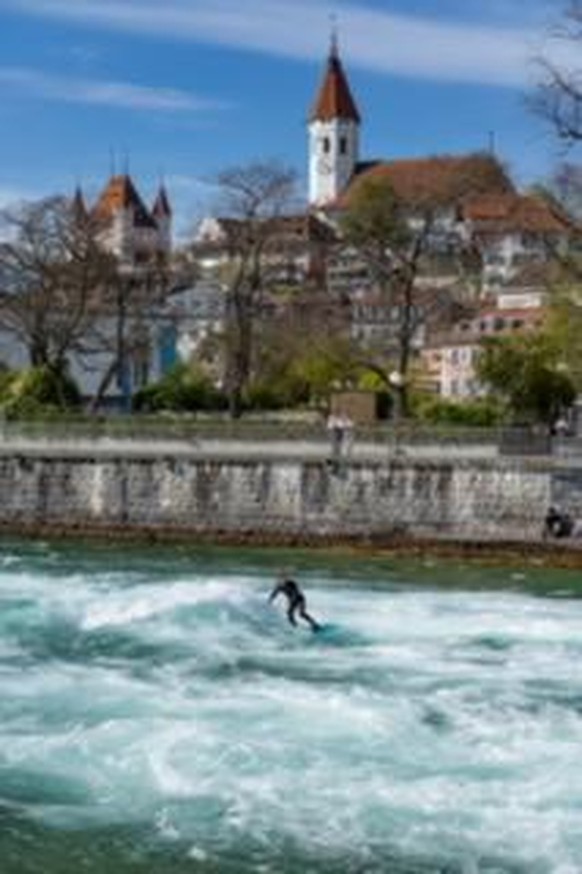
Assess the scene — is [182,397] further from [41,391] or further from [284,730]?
[284,730]

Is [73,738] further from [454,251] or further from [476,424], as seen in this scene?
[454,251]

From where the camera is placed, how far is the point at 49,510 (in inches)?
1682

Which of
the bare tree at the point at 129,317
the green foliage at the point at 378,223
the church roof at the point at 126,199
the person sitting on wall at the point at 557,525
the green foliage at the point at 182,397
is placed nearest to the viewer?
the person sitting on wall at the point at 557,525

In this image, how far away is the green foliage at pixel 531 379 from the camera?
55.3 meters

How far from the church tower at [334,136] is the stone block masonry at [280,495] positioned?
321ft

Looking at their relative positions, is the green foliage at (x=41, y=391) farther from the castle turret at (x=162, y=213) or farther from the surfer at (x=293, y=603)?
the castle turret at (x=162, y=213)

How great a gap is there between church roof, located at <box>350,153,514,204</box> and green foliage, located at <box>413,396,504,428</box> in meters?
9.38

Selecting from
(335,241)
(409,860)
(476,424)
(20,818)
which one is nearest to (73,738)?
(20,818)

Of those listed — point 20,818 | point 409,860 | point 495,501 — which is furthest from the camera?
point 495,501

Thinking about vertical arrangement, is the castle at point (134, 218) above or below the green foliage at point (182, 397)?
above

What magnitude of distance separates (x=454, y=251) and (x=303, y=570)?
76.1 m

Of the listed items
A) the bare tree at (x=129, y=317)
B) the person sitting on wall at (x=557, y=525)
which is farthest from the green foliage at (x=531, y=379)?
the bare tree at (x=129, y=317)

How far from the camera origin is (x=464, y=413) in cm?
5566

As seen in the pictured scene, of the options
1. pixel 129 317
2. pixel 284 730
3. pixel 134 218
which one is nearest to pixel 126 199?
pixel 134 218
